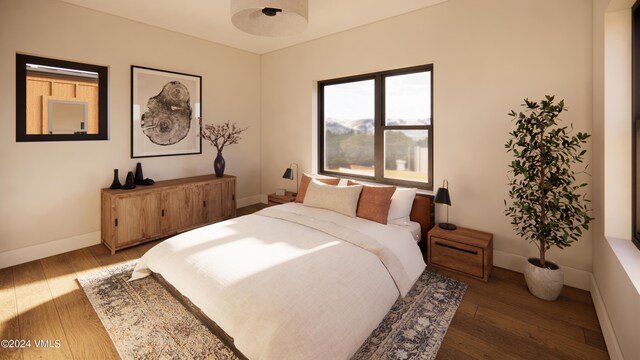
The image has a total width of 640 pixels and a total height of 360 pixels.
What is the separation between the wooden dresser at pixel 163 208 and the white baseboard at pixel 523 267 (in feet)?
12.0

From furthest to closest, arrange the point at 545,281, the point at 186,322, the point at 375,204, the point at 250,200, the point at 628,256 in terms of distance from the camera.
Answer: the point at 250,200 < the point at 375,204 < the point at 545,281 < the point at 186,322 < the point at 628,256

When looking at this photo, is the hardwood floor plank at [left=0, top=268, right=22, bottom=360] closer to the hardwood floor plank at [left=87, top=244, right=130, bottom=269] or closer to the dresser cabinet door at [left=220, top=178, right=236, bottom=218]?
the hardwood floor plank at [left=87, top=244, right=130, bottom=269]

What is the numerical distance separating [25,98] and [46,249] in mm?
Answer: 1672

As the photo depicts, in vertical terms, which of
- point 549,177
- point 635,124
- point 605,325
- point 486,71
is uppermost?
point 486,71

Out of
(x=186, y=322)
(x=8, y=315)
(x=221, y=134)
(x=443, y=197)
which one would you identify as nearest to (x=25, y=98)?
(x=8, y=315)

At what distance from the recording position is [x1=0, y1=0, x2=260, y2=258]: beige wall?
308 cm

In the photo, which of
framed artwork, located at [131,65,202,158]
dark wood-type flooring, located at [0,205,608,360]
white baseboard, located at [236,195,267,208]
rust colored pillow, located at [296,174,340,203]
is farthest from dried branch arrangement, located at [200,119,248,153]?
dark wood-type flooring, located at [0,205,608,360]

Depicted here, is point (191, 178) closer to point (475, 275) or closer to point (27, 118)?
point (27, 118)

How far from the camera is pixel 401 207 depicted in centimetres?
327

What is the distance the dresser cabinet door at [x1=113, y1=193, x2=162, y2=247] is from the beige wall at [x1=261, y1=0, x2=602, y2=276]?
126 inches

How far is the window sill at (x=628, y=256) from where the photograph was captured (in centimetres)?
159

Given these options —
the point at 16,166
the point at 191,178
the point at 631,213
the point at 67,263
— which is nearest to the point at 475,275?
the point at 631,213

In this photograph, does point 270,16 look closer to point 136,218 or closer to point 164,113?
point 164,113

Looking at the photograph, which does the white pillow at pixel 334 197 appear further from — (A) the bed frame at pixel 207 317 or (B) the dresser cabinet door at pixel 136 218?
(B) the dresser cabinet door at pixel 136 218
